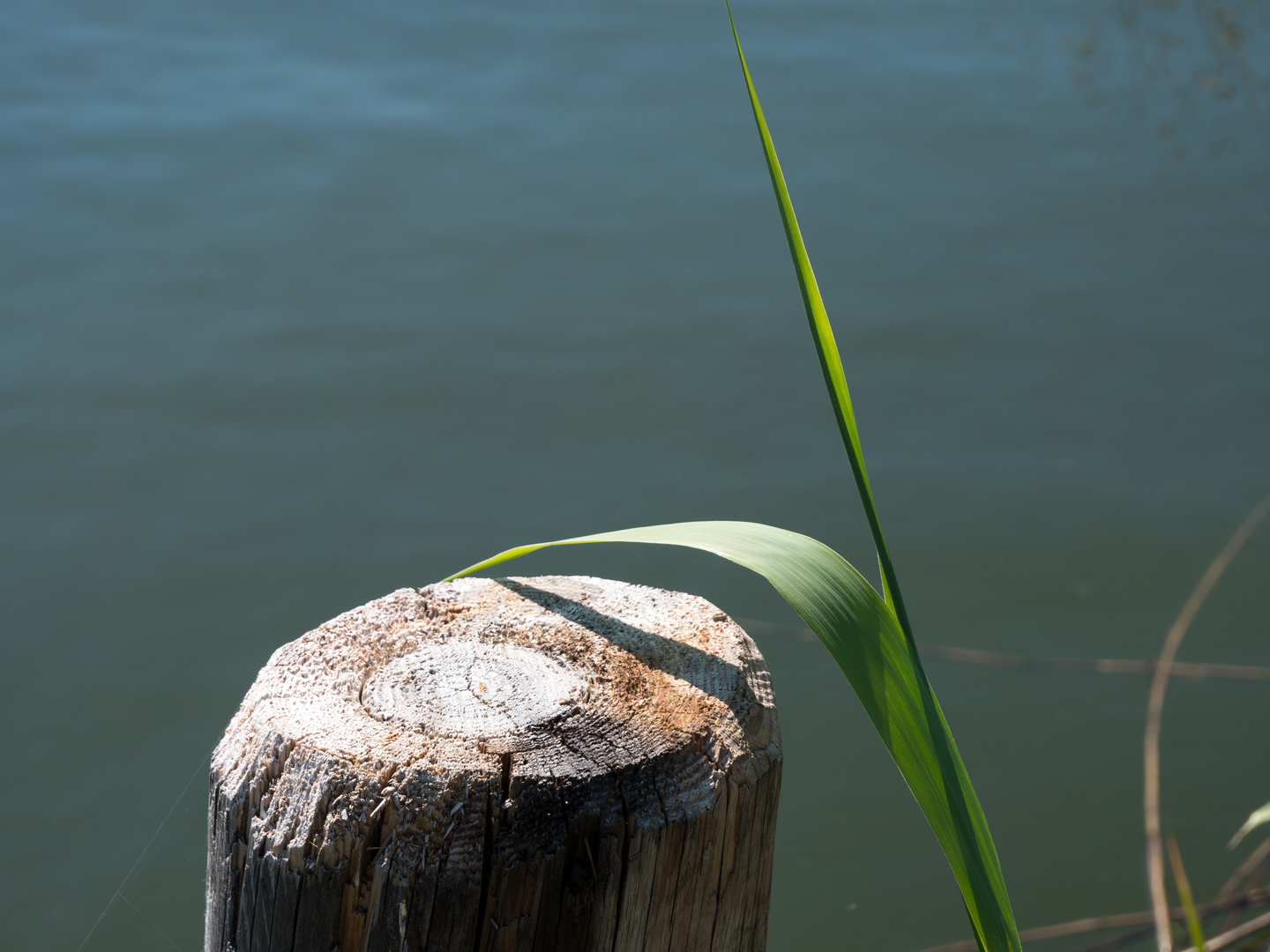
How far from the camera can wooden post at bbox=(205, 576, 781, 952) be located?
2.43 feet

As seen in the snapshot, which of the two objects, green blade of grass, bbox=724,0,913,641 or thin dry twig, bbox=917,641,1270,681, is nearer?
green blade of grass, bbox=724,0,913,641

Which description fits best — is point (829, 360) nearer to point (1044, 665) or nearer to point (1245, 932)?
point (1245, 932)

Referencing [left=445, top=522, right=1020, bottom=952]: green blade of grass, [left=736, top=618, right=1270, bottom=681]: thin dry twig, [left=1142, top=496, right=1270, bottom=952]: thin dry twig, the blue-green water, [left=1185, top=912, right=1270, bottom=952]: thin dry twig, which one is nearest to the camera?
[left=445, top=522, right=1020, bottom=952]: green blade of grass

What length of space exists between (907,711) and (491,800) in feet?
0.99

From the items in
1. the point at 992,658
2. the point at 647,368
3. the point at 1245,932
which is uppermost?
the point at 647,368

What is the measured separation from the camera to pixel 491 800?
75cm

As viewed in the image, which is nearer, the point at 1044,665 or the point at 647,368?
the point at 1044,665

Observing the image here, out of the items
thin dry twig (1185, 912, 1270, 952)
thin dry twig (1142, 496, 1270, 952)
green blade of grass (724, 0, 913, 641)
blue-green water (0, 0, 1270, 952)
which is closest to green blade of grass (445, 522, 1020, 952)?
green blade of grass (724, 0, 913, 641)

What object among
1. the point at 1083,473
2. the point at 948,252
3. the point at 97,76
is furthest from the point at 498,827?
the point at 97,76

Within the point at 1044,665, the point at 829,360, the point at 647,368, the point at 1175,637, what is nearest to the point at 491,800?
the point at 829,360

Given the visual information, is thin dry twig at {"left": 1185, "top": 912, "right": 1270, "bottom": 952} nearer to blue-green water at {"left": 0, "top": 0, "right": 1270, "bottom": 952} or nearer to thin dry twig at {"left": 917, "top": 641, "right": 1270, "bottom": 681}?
blue-green water at {"left": 0, "top": 0, "right": 1270, "bottom": 952}

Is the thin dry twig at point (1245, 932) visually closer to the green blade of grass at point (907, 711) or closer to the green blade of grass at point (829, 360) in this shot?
the green blade of grass at point (907, 711)

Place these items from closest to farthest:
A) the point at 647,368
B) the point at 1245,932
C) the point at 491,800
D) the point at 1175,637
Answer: the point at 491,800 → the point at 1245,932 → the point at 1175,637 → the point at 647,368

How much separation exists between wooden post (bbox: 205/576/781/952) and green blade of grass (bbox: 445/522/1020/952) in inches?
5.5
